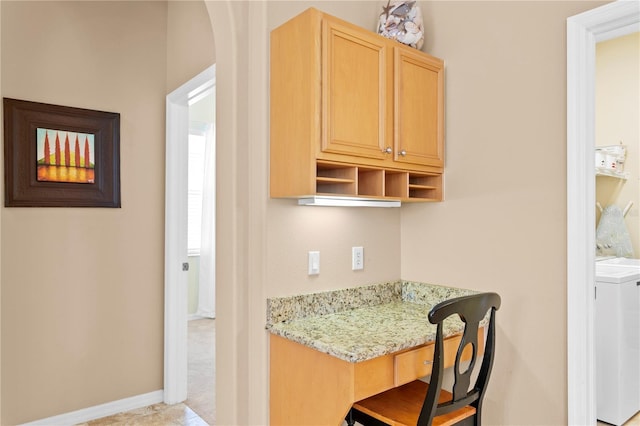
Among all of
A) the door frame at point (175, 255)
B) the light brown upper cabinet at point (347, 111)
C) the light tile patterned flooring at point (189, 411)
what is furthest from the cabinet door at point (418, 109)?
the light tile patterned flooring at point (189, 411)

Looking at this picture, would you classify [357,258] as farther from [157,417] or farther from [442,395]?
[157,417]

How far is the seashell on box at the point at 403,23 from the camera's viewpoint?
207 centimetres

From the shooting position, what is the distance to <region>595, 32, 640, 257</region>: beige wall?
3.46 m

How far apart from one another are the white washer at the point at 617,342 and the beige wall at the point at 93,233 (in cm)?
288

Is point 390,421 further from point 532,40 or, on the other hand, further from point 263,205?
point 532,40

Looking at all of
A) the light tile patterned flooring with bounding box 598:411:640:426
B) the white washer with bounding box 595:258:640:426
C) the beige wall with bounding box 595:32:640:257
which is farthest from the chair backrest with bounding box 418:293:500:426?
the beige wall with bounding box 595:32:640:257

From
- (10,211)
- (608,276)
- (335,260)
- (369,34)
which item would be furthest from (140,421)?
(608,276)

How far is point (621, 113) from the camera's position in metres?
3.55

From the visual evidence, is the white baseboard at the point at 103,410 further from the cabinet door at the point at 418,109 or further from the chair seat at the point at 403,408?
the cabinet door at the point at 418,109

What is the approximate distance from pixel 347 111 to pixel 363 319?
91 centimetres

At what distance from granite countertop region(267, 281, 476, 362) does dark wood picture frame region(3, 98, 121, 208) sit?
1.71m

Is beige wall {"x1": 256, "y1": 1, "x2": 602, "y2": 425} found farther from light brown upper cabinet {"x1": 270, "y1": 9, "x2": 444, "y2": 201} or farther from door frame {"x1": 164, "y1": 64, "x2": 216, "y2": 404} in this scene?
door frame {"x1": 164, "y1": 64, "x2": 216, "y2": 404}

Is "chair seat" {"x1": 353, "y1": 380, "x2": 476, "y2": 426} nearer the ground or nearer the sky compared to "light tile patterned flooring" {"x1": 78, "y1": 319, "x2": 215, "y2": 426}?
nearer the sky

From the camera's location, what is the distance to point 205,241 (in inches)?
217
